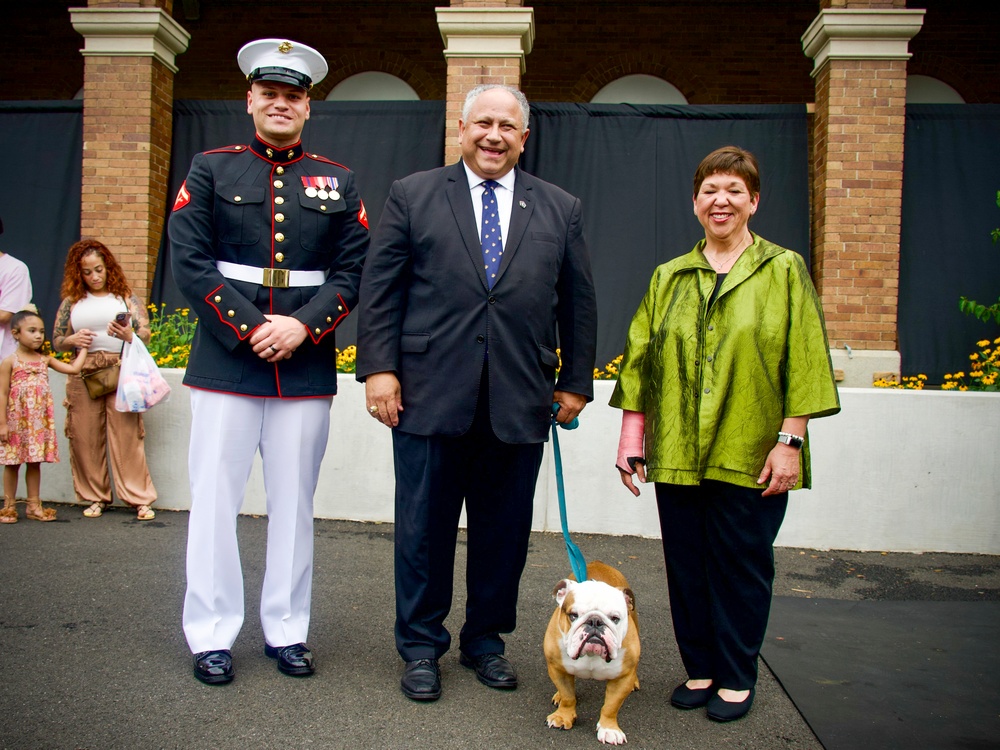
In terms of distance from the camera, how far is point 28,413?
5.97 m

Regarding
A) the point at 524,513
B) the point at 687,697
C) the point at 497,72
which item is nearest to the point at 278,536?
the point at 524,513

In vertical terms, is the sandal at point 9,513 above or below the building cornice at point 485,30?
below

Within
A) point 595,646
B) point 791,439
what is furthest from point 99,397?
point 791,439

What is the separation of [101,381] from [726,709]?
195 inches

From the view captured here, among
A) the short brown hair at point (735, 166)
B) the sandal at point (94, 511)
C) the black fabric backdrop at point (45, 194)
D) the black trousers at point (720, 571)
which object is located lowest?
the sandal at point (94, 511)

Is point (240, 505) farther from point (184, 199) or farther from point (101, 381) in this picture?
point (101, 381)

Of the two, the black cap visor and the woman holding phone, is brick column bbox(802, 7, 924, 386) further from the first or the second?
the woman holding phone

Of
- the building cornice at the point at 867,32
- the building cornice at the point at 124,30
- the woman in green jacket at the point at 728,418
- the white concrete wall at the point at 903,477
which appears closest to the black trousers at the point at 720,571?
the woman in green jacket at the point at 728,418

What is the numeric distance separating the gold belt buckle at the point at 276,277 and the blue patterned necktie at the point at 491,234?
0.81 meters

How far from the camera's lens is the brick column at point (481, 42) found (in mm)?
7902

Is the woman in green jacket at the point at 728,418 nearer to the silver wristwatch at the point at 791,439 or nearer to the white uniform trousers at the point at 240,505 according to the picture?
the silver wristwatch at the point at 791,439

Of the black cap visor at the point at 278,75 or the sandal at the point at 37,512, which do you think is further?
the sandal at the point at 37,512

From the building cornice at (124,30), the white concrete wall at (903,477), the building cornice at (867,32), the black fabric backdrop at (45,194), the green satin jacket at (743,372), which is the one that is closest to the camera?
the green satin jacket at (743,372)

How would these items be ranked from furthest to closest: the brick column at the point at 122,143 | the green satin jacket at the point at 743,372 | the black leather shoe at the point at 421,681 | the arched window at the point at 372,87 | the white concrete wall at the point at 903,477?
the arched window at the point at 372,87, the brick column at the point at 122,143, the white concrete wall at the point at 903,477, the black leather shoe at the point at 421,681, the green satin jacket at the point at 743,372
